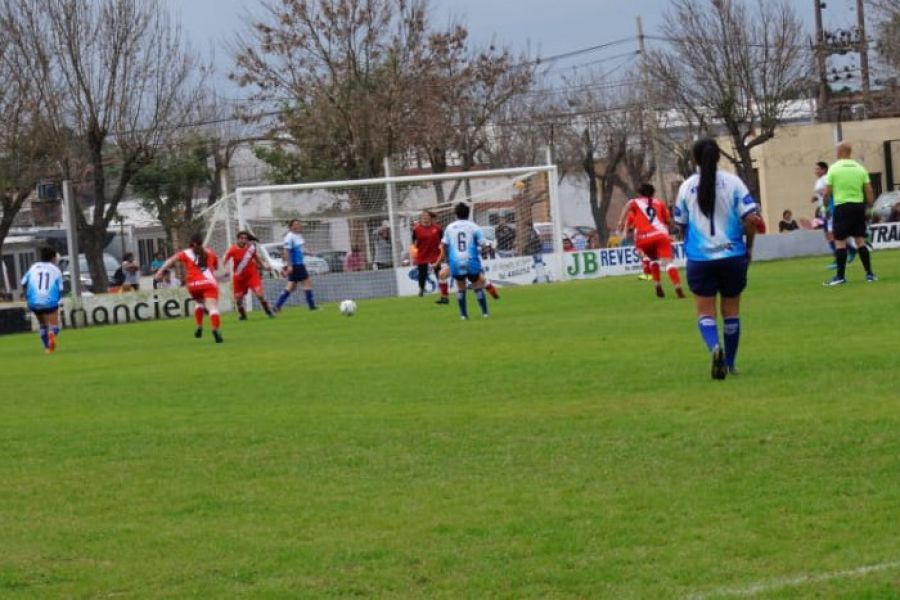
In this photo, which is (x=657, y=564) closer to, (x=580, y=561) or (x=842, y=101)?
(x=580, y=561)

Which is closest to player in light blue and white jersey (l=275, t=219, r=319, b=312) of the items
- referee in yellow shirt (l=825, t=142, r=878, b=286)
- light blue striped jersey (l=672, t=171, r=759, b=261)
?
referee in yellow shirt (l=825, t=142, r=878, b=286)

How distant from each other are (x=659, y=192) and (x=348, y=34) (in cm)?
1634

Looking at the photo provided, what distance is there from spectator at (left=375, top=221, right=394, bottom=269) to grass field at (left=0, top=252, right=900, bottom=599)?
74.9 feet

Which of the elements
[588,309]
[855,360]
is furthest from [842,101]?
[855,360]

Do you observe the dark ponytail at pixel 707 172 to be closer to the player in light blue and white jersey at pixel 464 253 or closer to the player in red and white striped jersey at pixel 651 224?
the player in light blue and white jersey at pixel 464 253

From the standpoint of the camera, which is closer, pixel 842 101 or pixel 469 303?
pixel 469 303

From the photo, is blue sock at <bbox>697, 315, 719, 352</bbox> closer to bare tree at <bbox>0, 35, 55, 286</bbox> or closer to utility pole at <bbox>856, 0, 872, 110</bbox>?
bare tree at <bbox>0, 35, 55, 286</bbox>

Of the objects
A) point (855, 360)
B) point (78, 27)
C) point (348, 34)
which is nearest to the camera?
point (855, 360)

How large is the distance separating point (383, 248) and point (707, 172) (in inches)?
1130

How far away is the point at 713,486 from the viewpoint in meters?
8.09

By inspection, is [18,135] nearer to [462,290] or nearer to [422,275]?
[422,275]

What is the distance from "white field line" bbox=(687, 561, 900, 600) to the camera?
6.01 metres

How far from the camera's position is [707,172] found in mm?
12078

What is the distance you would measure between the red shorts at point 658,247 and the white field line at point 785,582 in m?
19.1
